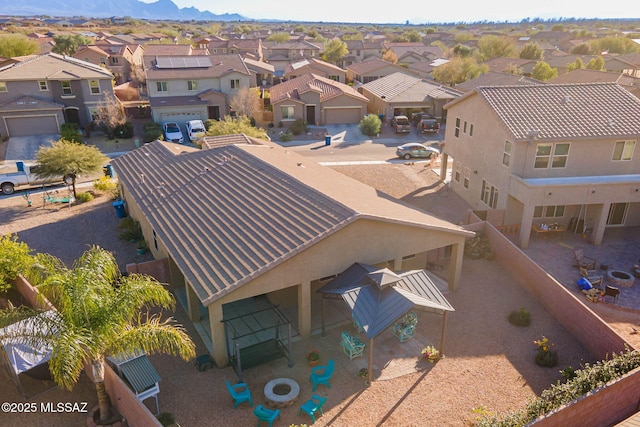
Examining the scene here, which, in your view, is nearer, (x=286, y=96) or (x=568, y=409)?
(x=568, y=409)

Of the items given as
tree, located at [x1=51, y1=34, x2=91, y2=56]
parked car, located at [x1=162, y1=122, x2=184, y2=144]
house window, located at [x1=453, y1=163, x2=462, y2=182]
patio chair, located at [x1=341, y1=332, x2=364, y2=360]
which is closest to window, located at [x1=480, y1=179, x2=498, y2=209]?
house window, located at [x1=453, y1=163, x2=462, y2=182]

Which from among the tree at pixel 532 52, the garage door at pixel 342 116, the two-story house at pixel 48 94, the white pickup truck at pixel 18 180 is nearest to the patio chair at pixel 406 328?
the white pickup truck at pixel 18 180

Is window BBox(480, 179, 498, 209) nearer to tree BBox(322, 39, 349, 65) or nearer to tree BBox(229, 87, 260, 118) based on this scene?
tree BBox(229, 87, 260, 118)

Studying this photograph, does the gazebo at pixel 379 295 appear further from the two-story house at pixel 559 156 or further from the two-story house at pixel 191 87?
the two-story house at pixel 191 87

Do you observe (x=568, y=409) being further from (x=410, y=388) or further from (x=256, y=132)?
(x=256, y=132)

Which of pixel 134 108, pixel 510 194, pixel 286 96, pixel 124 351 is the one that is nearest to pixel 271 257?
pixel 124 351

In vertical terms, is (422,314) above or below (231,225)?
below

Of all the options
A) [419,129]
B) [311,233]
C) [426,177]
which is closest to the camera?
[311,233]
